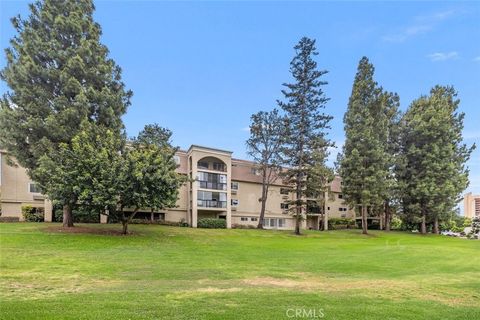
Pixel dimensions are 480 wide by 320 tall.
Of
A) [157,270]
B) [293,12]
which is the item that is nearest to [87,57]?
[293,12]

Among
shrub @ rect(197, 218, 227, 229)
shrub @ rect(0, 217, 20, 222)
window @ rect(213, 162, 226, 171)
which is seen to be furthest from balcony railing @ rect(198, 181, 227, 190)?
shrub @ rect(0, 217, 20, 222)

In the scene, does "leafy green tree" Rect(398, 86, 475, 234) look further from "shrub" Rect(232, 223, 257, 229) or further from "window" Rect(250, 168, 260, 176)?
"shrub" Rect(232, 223, 257, 229)

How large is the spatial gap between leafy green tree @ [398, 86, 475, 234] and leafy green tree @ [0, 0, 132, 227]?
38.0 m

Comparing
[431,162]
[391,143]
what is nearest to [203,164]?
[391,143]

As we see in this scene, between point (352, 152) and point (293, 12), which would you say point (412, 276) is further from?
point (352, 152)

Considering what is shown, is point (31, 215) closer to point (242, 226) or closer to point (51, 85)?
point (51, 85)

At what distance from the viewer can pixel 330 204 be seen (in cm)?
5331

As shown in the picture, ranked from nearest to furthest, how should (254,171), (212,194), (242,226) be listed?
(212,194) → (242,226) → (254,171)

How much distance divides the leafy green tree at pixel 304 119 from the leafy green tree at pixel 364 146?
5.14 m

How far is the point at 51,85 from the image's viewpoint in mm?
23781

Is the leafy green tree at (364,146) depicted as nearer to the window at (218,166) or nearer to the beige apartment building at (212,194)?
the beige apartment building at (212,194)

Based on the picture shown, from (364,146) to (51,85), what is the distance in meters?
32.3

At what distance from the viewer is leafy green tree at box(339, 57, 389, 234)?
39406mm

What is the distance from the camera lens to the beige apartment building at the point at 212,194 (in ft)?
108
